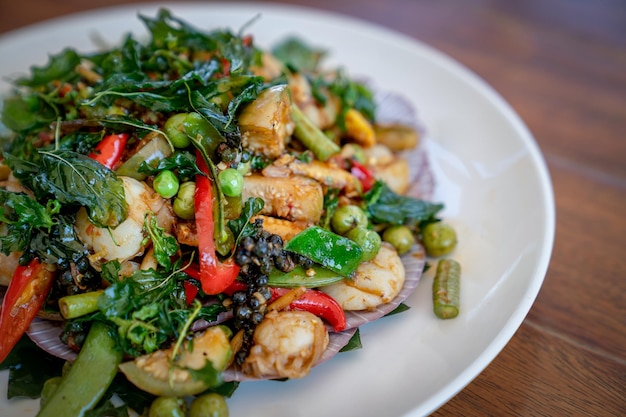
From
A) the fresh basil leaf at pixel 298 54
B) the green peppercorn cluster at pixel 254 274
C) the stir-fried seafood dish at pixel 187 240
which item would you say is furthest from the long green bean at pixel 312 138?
the fresh basil leaf at pixel 298 54

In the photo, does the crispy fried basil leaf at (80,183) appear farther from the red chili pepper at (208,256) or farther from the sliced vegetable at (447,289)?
the sliced vegetable at (447,289)

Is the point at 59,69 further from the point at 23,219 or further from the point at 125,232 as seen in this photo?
the point at 125,232

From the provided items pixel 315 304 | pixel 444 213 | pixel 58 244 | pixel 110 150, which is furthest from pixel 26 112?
pixel 444 213

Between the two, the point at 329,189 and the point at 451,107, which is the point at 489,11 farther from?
the point at 329,189

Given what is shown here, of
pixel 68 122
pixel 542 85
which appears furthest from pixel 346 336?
pixel 542 85

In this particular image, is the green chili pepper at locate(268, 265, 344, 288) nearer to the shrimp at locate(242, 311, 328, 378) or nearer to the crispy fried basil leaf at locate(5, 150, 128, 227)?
the shrimp at locate(242, 311, 328, 378)

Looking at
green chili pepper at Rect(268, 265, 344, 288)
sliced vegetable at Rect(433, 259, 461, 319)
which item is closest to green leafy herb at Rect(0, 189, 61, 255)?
green chili pepper at Rect(268, 265, 344, 288)
